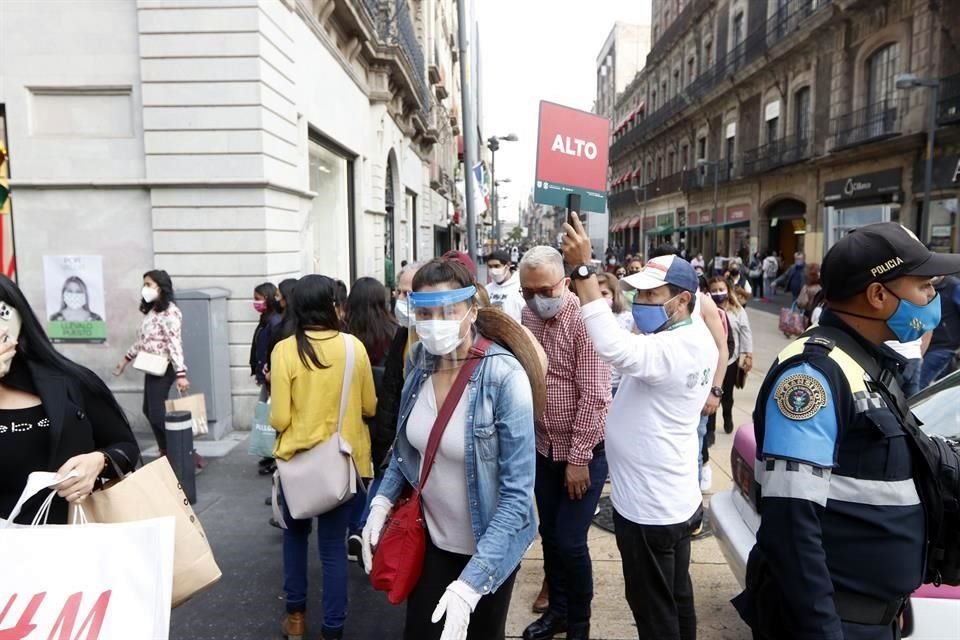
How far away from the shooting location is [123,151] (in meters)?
8.03

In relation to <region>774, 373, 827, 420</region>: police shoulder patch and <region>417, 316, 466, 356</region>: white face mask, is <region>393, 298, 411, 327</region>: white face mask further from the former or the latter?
<region>774, 373, 827, 420</region>: police shoulder patch

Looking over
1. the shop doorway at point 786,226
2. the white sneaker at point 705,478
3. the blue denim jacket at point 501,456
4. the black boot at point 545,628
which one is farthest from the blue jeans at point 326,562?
the shop doorway at point 786,226

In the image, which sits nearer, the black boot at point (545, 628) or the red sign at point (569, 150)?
the black boot at point (545, 628)

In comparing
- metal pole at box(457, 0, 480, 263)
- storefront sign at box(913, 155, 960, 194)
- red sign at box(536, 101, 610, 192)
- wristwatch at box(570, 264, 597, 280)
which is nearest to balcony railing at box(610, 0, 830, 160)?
storefront sign at box(913, 155, 960, 194)

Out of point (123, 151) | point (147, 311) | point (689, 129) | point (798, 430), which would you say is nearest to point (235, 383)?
point (147, 311)

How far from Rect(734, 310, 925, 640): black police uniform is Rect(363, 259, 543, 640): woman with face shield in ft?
2.76

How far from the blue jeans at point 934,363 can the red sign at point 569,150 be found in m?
3.82

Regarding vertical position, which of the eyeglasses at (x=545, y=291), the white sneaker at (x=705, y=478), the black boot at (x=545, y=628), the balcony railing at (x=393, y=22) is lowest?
the black boot at (x=545, y=628)

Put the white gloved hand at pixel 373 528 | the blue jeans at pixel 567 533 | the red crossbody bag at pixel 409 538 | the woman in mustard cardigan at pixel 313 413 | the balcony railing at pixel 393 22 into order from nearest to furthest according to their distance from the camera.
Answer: the red crossbody bag at pixel 409 538 → the white gloved hand at pixel 373 528 → the blue jeans at pixel 567 533 → the woman in mustard cardigan at pixel 313 413 → the balcony railing at pixel 393 22

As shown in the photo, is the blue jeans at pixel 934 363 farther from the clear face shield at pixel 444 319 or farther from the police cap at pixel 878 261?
the clear face shield at pixel 444 319

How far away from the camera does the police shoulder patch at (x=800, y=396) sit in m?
1.82

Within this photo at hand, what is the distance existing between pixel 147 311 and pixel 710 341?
216 inches

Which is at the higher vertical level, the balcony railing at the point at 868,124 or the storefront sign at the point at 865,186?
the balcony railing at the point at 868,124

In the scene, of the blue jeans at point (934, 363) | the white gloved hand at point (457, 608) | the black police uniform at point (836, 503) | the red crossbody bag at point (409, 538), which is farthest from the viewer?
the blue jeans at point (934, 363)
